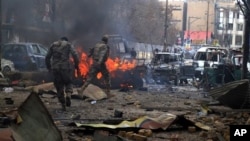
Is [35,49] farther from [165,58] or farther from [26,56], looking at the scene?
[165,58]

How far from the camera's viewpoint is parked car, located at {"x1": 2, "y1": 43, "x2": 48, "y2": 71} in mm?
19234

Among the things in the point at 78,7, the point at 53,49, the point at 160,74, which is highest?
the point at 78,7

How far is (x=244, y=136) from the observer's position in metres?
4.70

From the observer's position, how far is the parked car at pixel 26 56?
19234 millimetres

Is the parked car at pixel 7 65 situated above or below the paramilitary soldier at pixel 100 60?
below

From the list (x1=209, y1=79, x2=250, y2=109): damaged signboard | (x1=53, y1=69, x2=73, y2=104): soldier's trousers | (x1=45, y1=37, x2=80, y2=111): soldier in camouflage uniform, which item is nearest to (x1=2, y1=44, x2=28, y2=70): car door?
(x1=45, y1=37, x2=80, y2=111): soldier in camouflage uniform

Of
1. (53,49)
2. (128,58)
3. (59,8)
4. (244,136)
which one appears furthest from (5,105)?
(59,8)

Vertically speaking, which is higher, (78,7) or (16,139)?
(78,7)

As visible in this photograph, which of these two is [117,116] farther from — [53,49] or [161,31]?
[161,31]

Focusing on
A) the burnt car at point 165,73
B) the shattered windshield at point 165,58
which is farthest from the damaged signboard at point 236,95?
the shattered windshield at point 165,58

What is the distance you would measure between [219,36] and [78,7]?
6381 centimetres

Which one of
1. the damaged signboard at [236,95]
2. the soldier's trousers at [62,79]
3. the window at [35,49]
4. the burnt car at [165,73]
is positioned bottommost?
the burnt car at [165,73]

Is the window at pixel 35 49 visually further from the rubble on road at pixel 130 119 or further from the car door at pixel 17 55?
the rubble on road at pixel 130 119

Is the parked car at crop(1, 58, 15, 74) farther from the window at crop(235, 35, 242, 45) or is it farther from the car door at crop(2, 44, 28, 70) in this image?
the window at crop(235, 35, 242, 45)
